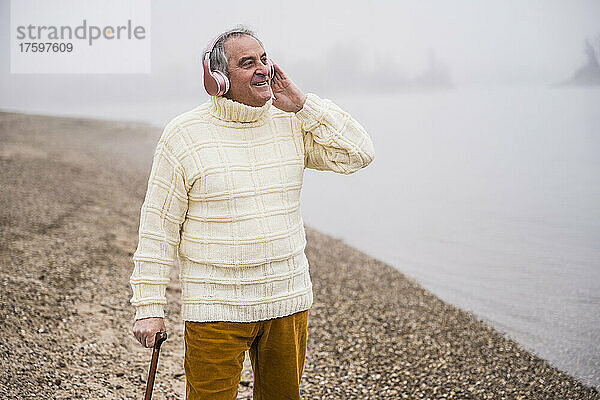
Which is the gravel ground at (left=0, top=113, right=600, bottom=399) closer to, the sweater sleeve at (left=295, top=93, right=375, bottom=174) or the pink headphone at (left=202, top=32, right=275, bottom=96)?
the sweater sleeve at (left=295, top=93, right=375, bottom=174)

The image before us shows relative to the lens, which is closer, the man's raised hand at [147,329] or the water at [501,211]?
the man's raised hand at [147,329]

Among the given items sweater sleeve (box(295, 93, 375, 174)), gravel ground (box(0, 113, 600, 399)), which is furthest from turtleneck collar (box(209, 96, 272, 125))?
gravel ground (box(0, 113, 600, 399))

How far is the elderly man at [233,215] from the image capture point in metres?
1.70

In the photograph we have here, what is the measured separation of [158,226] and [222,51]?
471mm

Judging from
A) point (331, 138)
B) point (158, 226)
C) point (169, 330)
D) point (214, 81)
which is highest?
point (214, 81)

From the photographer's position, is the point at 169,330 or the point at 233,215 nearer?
the point at 233,215

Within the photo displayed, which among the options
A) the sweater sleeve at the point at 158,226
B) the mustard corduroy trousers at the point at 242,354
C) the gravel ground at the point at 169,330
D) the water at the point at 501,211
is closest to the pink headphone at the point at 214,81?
the sweater sleeve at the point at 158,226

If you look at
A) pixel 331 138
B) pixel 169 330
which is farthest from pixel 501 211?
pixel 331 138

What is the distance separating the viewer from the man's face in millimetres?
1699

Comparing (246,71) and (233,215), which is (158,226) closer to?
(233,215)

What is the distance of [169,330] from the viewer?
11.9 feet

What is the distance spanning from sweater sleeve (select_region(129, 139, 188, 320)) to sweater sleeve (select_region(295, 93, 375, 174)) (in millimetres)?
369

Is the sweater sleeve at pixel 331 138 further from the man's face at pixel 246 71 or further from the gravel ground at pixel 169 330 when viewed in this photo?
the gravel ground at pixel 169 330

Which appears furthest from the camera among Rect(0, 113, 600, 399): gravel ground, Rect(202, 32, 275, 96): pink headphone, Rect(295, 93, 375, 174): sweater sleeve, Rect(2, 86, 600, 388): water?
Rect(2, 86, 600, 388): water
